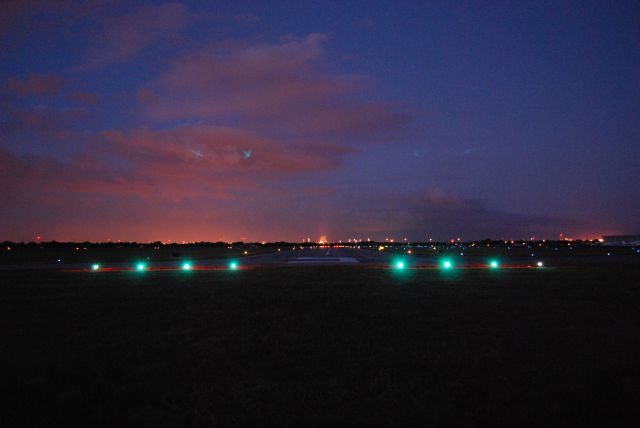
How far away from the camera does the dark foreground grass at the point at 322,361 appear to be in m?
6.30

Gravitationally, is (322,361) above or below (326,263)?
below

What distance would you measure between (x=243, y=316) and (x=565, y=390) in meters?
8.94

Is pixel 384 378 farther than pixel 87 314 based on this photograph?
No

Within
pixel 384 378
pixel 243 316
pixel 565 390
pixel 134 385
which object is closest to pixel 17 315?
pixel 243 316

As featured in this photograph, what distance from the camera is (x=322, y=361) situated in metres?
8.67

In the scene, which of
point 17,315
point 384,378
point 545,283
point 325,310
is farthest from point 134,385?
point 545,283

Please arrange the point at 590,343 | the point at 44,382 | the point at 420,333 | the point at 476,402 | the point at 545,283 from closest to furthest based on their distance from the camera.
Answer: the point at 476,402 < the point at 44,382 < the point at 590,343 < the point at 420,333 < the point at 545,283

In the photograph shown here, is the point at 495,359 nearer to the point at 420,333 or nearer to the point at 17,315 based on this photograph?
the point at 420,333

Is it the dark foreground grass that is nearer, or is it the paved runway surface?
the dark foreground grass

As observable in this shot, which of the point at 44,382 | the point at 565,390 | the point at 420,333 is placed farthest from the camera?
the point at 420,333

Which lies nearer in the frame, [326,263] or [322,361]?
[322,361]

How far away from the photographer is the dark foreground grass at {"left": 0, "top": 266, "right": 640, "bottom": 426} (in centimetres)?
630

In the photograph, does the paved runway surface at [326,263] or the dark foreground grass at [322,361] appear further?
A: the paved runway surface at [326,263]

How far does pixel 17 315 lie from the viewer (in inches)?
544
